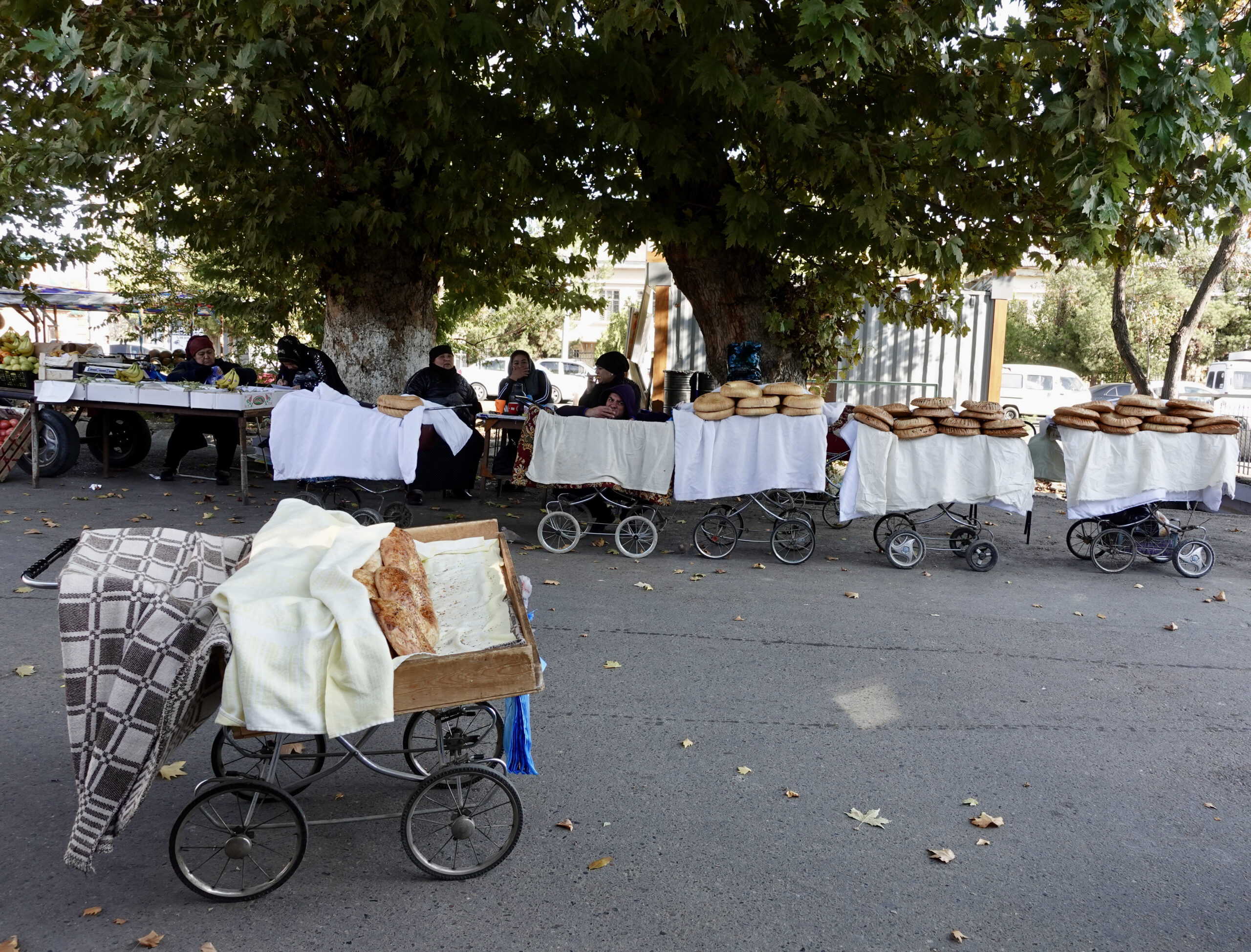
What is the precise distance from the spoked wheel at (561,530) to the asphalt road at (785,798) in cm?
150

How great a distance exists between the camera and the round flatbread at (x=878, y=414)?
30.2 ft

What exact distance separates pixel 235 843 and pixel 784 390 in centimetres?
683

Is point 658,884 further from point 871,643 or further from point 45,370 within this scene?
point 45,370

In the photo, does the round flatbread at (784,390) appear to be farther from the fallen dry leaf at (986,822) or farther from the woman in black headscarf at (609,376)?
the fallen dry leaf at (986,822)

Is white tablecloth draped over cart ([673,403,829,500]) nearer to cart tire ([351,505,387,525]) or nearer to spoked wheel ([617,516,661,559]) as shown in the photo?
spoked wheel ([617,516,661,559])

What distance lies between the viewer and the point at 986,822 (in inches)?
172

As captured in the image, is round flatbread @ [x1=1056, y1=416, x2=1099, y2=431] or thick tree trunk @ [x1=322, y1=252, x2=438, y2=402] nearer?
round flatbread @ [x1=1056, y1=416, x2=1099, y2=431]

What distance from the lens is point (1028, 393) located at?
30.0m

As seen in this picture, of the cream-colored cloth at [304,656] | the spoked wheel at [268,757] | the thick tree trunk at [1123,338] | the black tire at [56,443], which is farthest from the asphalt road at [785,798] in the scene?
the thick tree trunk at [1123,338]

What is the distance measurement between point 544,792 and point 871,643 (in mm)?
3202

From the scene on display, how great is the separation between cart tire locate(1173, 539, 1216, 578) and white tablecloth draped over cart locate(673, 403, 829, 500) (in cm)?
344

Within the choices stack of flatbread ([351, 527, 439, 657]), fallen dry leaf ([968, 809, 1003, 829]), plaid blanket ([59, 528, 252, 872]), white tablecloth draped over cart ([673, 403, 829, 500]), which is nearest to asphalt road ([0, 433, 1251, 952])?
fallen dry leaf ([968, 809, 1003, 829])

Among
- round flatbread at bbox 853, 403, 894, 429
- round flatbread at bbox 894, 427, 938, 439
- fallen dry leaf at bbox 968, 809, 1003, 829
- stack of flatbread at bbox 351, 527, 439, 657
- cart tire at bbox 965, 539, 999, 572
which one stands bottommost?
fallen dry leaf at bbox 968, 809, 1003, 829

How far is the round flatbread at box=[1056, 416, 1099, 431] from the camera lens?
9320 millimetres
